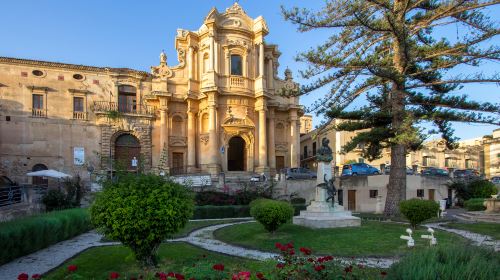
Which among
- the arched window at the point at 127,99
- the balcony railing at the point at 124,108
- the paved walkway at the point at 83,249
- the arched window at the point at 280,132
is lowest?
the paved walkway at the point at 83,249

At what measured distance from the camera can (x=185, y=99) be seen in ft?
109

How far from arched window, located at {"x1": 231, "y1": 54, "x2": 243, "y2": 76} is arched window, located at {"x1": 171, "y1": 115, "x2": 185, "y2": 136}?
6.49 meters

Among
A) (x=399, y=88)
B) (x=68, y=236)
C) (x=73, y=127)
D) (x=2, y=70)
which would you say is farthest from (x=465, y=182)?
(x=2, y=70)

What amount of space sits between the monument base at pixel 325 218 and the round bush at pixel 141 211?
648 cm

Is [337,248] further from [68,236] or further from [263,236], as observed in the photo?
[68,236]

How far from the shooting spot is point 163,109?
32750 millimetres

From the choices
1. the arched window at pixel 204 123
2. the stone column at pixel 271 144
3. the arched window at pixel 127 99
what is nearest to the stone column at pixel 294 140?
the stone column at pixel 271 144

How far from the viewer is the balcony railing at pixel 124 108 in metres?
32.2

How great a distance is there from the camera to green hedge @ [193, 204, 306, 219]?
69.6ft

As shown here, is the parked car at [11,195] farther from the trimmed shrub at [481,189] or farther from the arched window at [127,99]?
the trimmed shrub at [481,189]

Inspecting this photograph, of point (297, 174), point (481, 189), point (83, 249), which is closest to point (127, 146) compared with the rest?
point (297, 174)

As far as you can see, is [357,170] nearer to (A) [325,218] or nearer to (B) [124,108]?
(A) [325,218]

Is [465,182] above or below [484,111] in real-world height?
below

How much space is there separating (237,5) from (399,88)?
21357 millimetres
